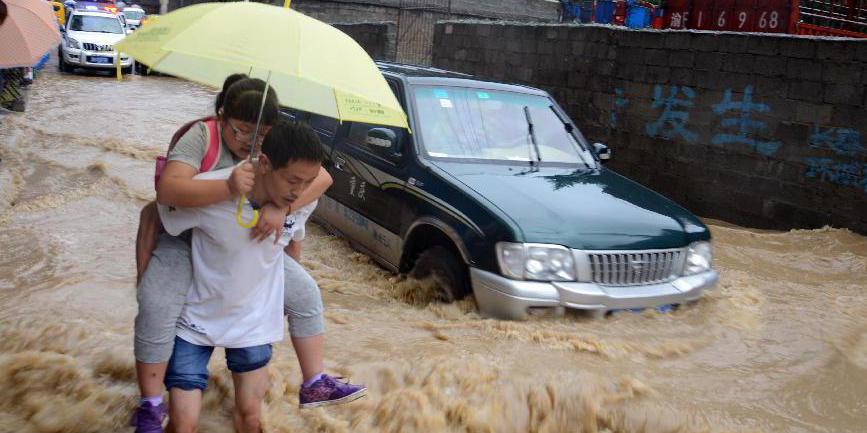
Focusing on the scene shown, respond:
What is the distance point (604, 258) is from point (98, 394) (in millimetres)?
2775

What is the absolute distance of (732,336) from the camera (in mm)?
5016

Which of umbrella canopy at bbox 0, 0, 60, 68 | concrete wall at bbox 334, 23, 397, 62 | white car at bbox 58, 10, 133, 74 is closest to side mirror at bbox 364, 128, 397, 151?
umbrella canopy at bbox 0, 0, 60, 68

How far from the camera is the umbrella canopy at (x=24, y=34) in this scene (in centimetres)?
554

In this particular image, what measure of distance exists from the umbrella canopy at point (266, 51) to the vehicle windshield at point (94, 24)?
21730mm

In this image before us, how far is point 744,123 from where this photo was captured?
916cm

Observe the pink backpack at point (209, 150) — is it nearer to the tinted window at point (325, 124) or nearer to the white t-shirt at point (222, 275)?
the white t-shirt at point (222, 275)

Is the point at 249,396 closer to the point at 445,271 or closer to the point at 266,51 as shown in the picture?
the point at 266,51

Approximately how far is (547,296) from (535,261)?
208 mm

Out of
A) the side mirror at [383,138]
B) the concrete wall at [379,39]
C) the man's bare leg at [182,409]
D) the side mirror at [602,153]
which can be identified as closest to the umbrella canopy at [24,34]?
the side mirror at [383,138]

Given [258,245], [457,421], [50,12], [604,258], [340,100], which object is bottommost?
[457,421]

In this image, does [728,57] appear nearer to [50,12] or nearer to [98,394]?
[50,12]

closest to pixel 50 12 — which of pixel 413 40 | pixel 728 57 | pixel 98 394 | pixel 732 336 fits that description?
pixel 98 394

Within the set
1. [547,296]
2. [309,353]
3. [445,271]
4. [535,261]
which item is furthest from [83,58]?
[309,353]

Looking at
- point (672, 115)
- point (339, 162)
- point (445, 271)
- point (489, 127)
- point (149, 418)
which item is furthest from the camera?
point (672, 115)
